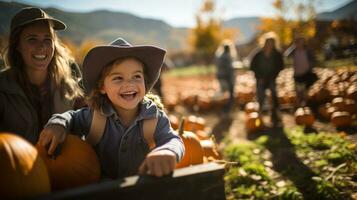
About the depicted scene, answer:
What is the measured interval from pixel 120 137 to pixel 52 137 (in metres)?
0.50

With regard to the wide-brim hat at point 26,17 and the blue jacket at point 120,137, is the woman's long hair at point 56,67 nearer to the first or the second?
the wide-brim hat at point 26,17

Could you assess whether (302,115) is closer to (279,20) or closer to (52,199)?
(52,199)

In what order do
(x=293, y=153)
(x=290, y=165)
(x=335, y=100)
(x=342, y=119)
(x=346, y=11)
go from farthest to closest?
(x=346, y=11) < (x=335, y=100) < (x=342, y=119) < (x=293, y=153) < (x=290, y=165)

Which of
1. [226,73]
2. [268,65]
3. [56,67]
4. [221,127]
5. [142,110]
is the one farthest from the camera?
[226,73]

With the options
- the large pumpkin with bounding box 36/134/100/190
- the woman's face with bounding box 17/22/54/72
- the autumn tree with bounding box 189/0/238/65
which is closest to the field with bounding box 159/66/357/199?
the large pumpkin with bounding box 36/134/100/190

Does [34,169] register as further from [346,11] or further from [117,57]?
[346,11]

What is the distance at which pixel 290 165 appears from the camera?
13.0 feet

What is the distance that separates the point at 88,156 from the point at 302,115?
4953mm

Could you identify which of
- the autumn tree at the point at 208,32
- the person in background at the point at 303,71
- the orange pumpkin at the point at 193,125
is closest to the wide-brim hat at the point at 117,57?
the orange pumpkin at the point at 193,125

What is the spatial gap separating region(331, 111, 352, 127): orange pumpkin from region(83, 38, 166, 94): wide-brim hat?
4.36 metres

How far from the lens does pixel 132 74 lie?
2.13 metres

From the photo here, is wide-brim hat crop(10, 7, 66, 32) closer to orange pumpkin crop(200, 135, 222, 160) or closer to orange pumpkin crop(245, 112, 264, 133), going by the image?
orange pumpkin crop(200, 135, 222, 160)

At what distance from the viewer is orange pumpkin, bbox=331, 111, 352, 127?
5.35 metres

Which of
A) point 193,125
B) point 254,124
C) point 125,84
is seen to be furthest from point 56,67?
point 254,124
